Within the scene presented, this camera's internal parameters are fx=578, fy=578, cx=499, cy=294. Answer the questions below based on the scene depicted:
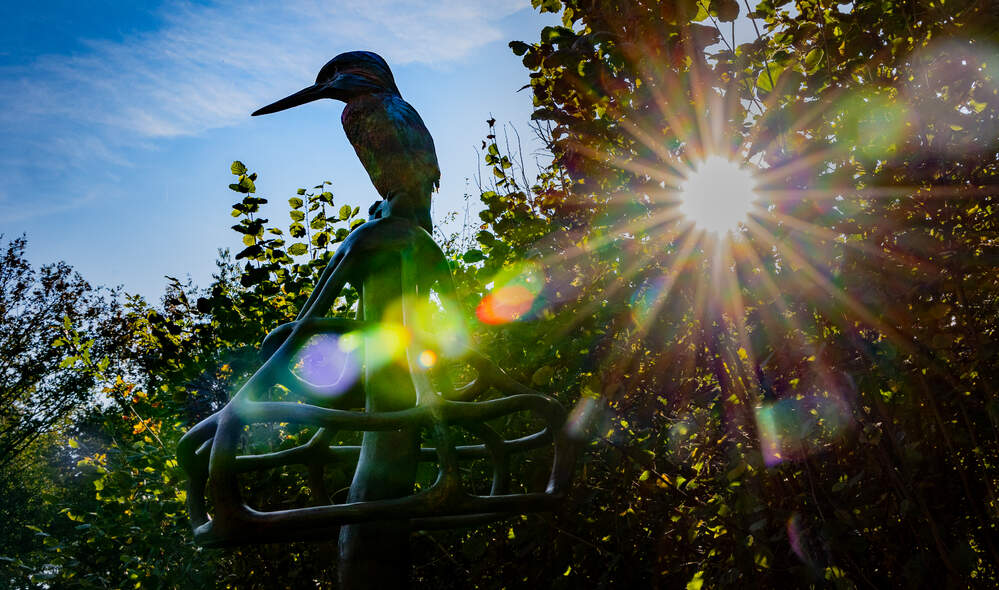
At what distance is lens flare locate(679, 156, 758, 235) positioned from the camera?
170 cm

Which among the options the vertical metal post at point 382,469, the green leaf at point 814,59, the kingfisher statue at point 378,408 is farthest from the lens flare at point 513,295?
the green leaf at point 814,59

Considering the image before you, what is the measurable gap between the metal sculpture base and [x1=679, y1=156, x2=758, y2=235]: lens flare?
78 centimetres

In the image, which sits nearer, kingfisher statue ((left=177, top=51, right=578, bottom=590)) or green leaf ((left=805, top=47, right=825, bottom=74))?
kingfisher statue ((left=177, top=51, right=578, bottom=590))

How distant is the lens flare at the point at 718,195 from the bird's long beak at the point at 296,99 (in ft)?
3.81

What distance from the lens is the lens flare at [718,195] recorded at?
170 centimetres

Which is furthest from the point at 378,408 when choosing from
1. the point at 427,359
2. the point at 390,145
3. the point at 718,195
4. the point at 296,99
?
the point at 718,195

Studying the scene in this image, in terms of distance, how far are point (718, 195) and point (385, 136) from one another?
3.23ft

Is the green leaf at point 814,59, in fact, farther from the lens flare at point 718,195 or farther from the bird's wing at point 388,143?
the bird's wing at point 388,143

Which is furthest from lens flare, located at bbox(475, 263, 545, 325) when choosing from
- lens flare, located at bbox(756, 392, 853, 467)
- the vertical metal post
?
lens flare, located at bbox(756, 392, 853, 467)

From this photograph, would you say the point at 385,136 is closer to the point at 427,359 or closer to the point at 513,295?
the point at 427,359

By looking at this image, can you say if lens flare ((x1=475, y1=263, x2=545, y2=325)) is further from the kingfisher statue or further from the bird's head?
the bird's head

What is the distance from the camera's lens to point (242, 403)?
1.09m

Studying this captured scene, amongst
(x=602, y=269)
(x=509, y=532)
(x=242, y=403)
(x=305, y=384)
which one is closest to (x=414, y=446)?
(x=305, y=384)

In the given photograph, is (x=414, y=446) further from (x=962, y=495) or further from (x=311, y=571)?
(x=311, y=571)
